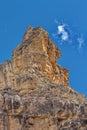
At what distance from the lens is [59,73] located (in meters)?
104

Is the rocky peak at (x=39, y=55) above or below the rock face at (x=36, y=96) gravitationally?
above

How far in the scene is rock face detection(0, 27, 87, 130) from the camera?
290 ft

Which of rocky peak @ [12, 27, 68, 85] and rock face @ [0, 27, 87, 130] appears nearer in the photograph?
rock face @ [0, 27, 87, 130]

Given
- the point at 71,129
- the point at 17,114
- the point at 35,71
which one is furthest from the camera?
the point at 35,71

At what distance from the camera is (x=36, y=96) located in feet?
299

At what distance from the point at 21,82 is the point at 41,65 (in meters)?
5.76

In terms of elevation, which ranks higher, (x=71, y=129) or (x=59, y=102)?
(x=59, y=102)

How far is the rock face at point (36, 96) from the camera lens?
8838 centimetres

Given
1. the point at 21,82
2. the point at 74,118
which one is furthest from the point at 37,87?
the point at 74,118

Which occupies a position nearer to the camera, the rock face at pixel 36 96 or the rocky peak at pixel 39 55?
the rock face at pixel 36 96

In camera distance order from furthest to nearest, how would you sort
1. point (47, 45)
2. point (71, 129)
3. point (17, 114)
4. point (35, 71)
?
point (47, 45) → point (35, 71) → point (17, 114) → point (71, 129)

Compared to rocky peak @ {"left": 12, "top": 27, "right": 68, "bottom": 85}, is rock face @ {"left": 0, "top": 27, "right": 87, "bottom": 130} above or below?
below

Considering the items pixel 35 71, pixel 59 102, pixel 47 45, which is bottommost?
pixel 59 102

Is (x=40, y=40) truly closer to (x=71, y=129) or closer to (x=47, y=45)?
(x=47, y=45)
